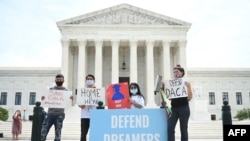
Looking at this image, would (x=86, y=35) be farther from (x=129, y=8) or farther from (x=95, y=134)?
(x=95, y=134)

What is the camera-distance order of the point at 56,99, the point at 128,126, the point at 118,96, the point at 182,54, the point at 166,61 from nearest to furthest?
1. the point at 128,126
2. the point at 118,96
3. the point at 56,99
4. the point at 182,54
5. the point at 166,61

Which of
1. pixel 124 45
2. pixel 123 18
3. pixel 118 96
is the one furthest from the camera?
pixel 124 45

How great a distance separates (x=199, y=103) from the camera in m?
36.4

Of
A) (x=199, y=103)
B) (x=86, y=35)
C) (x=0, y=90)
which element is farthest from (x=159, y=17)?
(x=0, y=90)

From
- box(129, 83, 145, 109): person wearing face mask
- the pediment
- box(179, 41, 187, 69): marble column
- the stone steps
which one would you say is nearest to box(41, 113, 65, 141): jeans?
box(129, 83, 145, 109): person wearing face mask

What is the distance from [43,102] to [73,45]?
35.3 meters

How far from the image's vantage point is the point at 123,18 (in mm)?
42562

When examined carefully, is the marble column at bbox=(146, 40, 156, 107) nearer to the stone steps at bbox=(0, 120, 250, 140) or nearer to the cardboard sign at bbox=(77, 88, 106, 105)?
the stone steps at bbox=(0, 120, 250, 140)

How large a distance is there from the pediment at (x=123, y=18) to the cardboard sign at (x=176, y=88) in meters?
34.2

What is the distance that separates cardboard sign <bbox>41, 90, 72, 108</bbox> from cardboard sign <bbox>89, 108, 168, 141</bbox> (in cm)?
216

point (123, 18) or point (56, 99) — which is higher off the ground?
point (123, 18)

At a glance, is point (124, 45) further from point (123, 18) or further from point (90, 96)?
point (90, 96)

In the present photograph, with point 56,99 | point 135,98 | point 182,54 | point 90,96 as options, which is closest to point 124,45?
point 182,54

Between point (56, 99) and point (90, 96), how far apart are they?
101 cm
